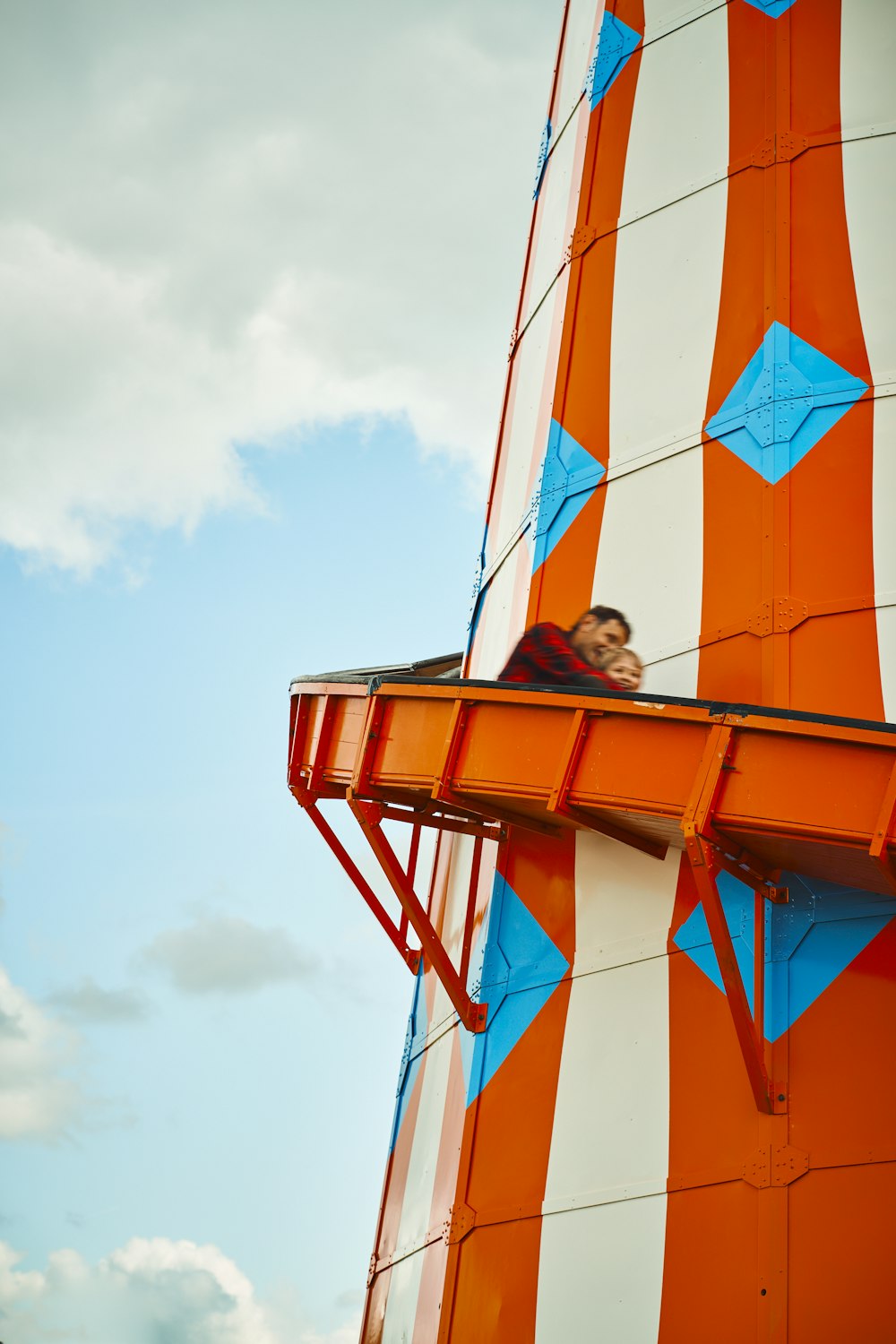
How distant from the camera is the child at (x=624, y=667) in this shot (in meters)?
13.2

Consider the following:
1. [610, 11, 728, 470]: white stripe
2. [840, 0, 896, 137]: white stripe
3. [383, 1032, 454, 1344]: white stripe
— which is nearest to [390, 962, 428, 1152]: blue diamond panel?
[383, 1032, 454, 1344]: white stripe

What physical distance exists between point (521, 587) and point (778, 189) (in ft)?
16.1

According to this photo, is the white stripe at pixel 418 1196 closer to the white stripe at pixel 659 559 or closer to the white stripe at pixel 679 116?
the white stripe at pixel 659 559

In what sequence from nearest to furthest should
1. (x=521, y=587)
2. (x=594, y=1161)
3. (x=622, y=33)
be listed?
(x=594, y=1161) → (x=521, y=587) → (x=622, y=33)

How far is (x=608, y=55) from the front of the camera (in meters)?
17.1

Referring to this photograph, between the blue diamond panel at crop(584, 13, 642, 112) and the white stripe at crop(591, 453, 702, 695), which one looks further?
the blue diamond panel at crop(584, 13, 642, 112)

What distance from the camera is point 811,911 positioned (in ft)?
37.4

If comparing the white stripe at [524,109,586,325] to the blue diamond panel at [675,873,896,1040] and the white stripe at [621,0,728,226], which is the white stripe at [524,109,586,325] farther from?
the blue diamond panel at [675,873,896,1040]

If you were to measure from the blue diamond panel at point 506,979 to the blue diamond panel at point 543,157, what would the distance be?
400 inches

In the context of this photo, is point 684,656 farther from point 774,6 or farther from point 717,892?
point 774,6

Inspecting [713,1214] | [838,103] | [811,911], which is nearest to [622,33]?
[838,103]

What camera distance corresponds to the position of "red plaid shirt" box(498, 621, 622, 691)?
1284cm

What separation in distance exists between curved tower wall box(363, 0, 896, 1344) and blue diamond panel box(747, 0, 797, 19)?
0.03 metres

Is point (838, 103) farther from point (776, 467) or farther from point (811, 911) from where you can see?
point (811, 911)
